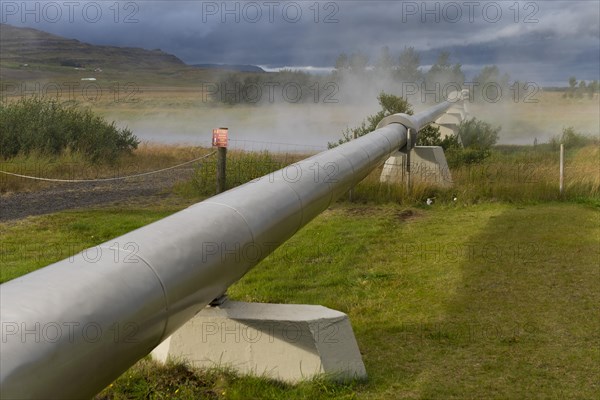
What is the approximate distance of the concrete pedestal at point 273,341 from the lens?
13.5ft

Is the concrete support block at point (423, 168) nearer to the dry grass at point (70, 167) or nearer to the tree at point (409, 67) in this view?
the dry grass at point (70, 167)

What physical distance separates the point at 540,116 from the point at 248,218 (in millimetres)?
44455

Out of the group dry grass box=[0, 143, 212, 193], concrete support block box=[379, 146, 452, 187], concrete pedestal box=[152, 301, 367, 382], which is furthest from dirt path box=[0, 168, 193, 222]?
concrete pedestal box=[152, 301, 367, 382]

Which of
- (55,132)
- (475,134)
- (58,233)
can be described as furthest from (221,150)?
(475,134)

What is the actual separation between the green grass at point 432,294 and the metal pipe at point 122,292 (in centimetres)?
112

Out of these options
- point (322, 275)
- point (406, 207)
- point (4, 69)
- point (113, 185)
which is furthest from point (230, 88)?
point (322, 275)

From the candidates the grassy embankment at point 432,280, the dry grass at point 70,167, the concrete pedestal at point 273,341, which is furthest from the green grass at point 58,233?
the concrete pedestal at point 273,341

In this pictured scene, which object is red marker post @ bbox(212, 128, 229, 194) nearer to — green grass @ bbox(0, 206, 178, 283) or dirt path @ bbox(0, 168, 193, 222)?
green grass @ bbox(0, 206, 178, 283)

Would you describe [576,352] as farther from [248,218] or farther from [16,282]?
[16,282]

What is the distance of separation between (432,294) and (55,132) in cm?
1302

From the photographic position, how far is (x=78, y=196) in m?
12.6

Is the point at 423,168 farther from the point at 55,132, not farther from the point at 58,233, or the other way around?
the point at 55,132

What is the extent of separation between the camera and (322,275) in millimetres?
7359

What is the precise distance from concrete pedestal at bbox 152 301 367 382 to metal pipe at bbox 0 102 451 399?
54cm
